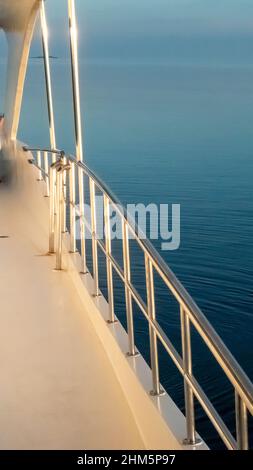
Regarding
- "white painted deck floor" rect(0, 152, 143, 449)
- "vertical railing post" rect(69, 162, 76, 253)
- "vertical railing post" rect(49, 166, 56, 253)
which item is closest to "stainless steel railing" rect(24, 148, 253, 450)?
"white painted deck floor" rect(0, 152, 143, 449)

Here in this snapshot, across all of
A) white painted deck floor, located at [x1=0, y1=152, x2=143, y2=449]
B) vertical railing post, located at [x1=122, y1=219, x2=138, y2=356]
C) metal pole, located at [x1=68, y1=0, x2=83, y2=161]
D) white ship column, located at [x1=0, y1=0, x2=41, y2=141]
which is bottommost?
white painted deck floor, located at [x1=0, y1=152, x2=143, y2=449]

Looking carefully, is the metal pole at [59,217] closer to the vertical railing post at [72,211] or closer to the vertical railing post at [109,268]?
the vertical railing post at [72,211]

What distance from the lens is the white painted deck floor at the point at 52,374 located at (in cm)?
264

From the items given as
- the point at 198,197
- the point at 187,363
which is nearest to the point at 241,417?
the point at 187,363

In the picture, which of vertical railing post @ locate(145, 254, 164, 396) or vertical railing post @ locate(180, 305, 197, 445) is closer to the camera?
vertical railing post @ locate(180, 305, 197, 445)

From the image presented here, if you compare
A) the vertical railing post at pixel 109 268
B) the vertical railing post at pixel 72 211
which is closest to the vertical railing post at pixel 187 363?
the vertical railing post at pixel 109 268

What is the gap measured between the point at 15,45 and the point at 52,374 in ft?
17.7

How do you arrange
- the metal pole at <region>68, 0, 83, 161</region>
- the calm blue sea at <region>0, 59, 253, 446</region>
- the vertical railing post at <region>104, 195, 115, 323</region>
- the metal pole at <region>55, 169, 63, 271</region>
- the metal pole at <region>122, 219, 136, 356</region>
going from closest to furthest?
the metal pole at <region>122, 219, 136, 356</region> < the vertical railing post at <region>104, 195, 115, 323</region> < the metal pole at <region>68, 0, 83, 161</region> < the metal pole at <region>55, 169, 63, 271</region> < the calm blue sea at <region>0, 59, 253, 446</region>

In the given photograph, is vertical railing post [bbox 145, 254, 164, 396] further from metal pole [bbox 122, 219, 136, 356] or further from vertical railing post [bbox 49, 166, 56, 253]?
vertical railing post [bbox 49, 166, 56, 253]

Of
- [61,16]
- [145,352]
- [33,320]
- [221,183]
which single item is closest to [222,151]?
[221,183]

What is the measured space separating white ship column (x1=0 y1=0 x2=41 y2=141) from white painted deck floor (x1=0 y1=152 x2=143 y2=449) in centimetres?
309

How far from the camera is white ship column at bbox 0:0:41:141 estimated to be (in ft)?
23.4

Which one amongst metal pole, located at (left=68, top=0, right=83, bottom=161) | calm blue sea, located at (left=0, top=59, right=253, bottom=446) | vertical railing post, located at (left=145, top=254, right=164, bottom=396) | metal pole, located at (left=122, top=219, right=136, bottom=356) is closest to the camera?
vertical railing post, located at (left=145, top=254, right=164, bottom=396)

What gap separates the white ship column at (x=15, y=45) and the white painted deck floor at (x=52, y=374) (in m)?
3.09
